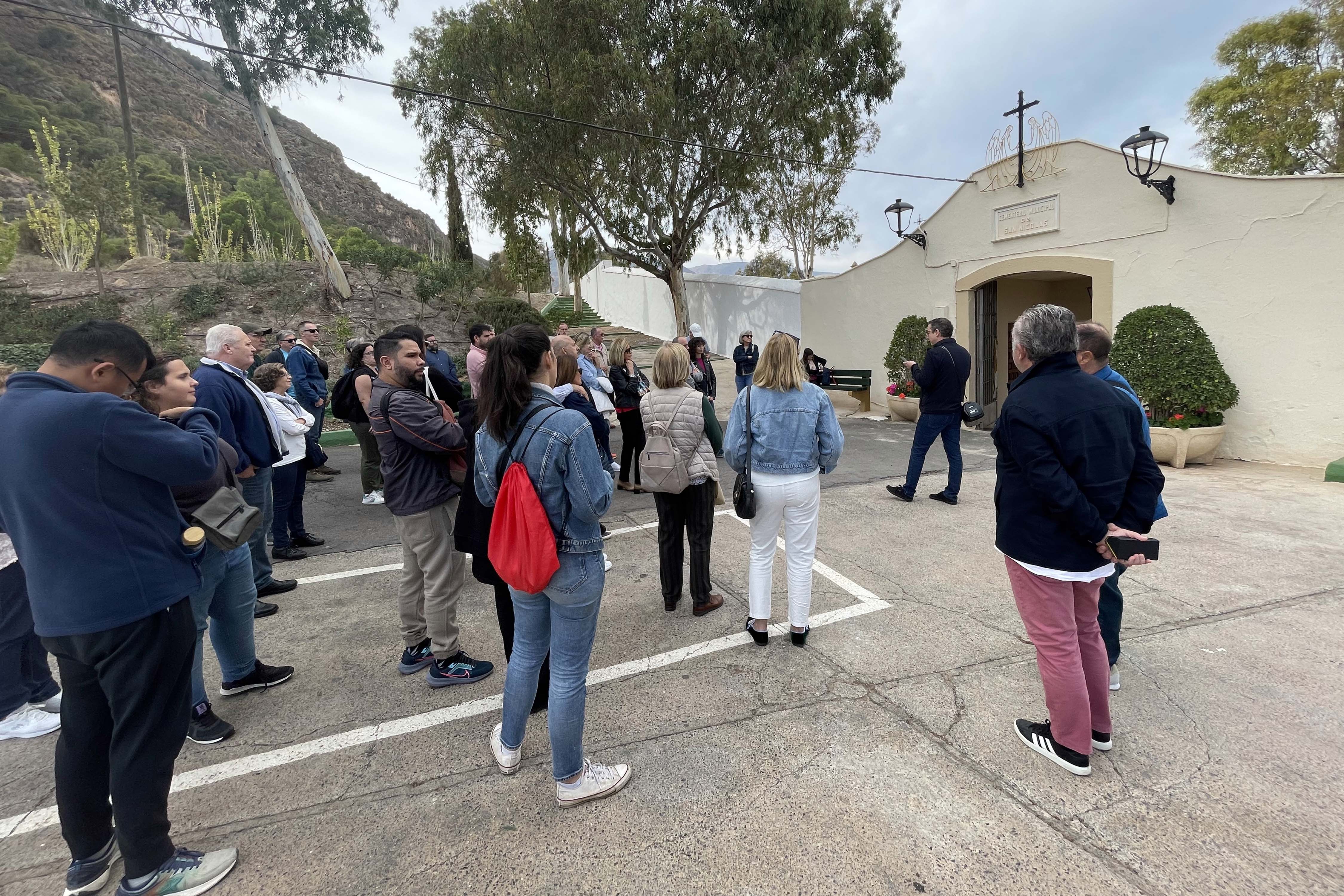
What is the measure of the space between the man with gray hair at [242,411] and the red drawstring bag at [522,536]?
2.27 m

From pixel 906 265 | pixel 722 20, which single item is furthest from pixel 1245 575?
pixel 722 20

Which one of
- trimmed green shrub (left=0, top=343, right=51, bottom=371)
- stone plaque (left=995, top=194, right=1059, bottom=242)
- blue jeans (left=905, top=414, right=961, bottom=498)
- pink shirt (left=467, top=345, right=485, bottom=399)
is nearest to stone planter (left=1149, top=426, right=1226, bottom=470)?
blue jeans (left=905, top=414, right=961, bottom=498)

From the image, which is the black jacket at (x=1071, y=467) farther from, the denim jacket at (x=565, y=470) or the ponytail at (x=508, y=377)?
the ponytail at (x=508, y=377)

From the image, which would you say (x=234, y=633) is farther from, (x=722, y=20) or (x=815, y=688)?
(x=722, y=20)

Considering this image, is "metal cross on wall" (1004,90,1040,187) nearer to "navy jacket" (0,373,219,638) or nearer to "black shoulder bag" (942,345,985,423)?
"black shoulder bag" (942,345,985,423)

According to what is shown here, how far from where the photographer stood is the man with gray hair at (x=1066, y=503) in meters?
2.18

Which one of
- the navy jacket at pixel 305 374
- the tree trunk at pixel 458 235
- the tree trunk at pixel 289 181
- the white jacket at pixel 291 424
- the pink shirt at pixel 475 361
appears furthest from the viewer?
the tree trunk at pixel 458 235

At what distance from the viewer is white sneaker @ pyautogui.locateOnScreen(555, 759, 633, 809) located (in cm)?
225

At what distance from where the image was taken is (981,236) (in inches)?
408

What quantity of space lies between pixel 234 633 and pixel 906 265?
11.9 meters

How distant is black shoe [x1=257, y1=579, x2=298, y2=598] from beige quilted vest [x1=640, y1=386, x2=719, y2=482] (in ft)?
9.61

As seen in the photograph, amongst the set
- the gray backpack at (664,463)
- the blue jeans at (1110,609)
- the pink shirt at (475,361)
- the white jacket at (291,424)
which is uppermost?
the pink shirt at (475,361)

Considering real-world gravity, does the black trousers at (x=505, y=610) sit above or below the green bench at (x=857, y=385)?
below

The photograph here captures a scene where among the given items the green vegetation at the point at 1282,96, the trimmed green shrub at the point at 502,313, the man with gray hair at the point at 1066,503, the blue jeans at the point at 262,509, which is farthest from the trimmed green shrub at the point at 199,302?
the green vegetation at the point at 1282,96
